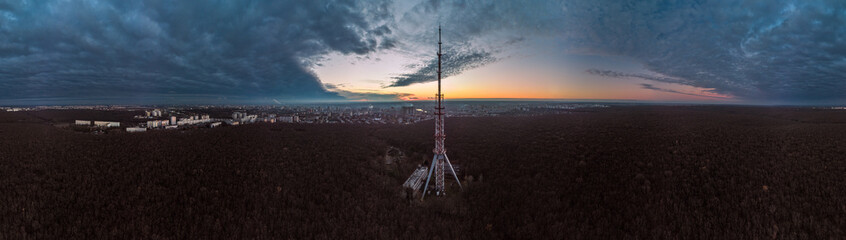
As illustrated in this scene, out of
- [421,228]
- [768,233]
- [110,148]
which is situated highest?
[110,148]

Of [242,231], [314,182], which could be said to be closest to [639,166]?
[314,182]

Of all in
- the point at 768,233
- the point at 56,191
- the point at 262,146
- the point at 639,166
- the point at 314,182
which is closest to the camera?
the point at 768,233

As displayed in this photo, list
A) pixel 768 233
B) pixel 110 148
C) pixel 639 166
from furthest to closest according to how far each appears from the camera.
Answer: pixel 110 148, pixel 639 166, pixel 768 233

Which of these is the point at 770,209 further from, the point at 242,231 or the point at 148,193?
the point at 148,193

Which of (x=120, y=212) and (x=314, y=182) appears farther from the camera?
(x=314, y=182)

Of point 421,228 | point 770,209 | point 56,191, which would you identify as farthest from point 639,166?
point 56,191

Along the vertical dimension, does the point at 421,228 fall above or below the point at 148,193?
below

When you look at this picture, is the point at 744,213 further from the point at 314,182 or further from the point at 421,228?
the point at 314,182

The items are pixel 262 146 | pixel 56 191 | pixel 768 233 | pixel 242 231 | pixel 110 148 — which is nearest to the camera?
pixel 768 233

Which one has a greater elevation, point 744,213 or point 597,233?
point 744,213
